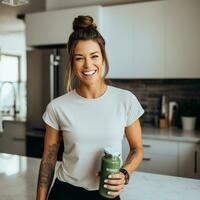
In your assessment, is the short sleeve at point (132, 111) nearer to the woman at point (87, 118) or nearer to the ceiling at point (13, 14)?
the woman at point (87, 118)

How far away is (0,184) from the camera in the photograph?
1.58 meters

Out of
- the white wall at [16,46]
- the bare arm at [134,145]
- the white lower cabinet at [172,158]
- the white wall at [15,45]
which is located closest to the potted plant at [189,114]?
the white lower cabinet at [172,158]

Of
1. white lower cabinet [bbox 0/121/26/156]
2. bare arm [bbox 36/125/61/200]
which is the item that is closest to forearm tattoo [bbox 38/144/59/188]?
bare arm [bbox 36/125/61/200]

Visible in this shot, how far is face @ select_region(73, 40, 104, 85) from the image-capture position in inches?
40.9

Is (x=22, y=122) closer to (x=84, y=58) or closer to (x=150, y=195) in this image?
(x=150, y=195)

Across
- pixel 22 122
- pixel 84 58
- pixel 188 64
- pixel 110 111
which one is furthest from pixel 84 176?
pixel 22 122

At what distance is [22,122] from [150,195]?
A: 2.96 metres

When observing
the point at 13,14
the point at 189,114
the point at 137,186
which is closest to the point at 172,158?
the point at 189,114

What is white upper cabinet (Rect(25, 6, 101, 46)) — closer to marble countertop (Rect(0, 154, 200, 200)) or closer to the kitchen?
the kitchen

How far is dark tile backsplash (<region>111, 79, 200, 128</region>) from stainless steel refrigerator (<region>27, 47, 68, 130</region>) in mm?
695

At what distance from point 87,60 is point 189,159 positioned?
2.15m

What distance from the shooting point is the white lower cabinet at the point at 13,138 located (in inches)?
160

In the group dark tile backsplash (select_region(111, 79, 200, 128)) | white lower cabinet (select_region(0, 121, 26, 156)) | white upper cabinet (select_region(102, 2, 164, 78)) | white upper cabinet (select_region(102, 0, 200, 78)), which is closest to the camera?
white upper cabinet (select_region(102, 0, 200, 78))

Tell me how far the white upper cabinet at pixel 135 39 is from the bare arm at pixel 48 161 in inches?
91.2
